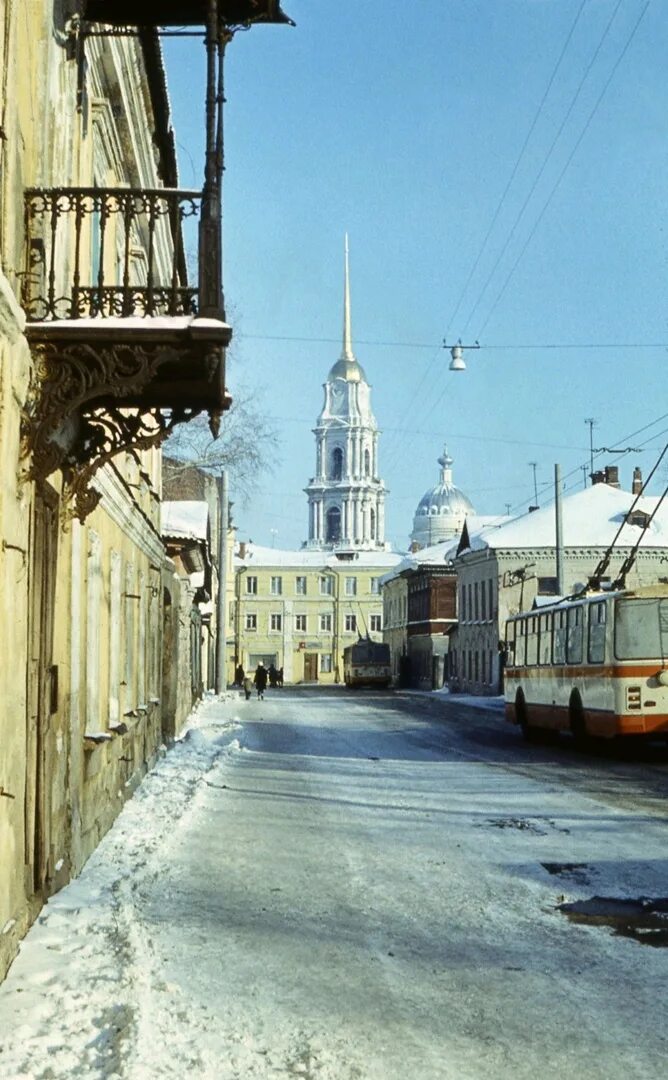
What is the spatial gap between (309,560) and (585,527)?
2252 inches

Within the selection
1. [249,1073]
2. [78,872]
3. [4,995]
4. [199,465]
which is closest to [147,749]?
[78,872]

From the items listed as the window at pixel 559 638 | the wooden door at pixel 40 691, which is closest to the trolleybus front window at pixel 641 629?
the window at pixel 559 638

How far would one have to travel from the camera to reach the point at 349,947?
7926 mm

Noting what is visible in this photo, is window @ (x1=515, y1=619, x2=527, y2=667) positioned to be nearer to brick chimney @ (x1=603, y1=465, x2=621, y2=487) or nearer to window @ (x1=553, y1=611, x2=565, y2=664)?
window @ (x1=553, y1=611, x2=565, y2=664)

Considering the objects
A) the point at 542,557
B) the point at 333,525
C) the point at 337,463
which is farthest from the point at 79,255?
the point at 337,463

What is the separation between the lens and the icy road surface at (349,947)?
5.74 meters

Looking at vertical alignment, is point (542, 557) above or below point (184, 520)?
above

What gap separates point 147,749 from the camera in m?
18.6

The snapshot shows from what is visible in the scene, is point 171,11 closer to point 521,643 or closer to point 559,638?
point 559,638

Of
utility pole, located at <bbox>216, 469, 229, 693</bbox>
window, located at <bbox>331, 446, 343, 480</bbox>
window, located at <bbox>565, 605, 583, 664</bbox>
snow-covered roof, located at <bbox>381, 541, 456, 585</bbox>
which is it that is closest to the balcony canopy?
window, located at <bbox>565, 605, 583, 664</bbox>

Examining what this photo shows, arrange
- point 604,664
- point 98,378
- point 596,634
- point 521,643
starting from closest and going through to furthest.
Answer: point 98,378 < point 604,664 < point 596,634 < point 521,643

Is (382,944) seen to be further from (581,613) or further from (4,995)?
(581,613)

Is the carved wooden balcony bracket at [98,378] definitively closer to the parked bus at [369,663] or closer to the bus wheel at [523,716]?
the bus wheel at [523,716]

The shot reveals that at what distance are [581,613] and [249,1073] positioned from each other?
20.4 meters
